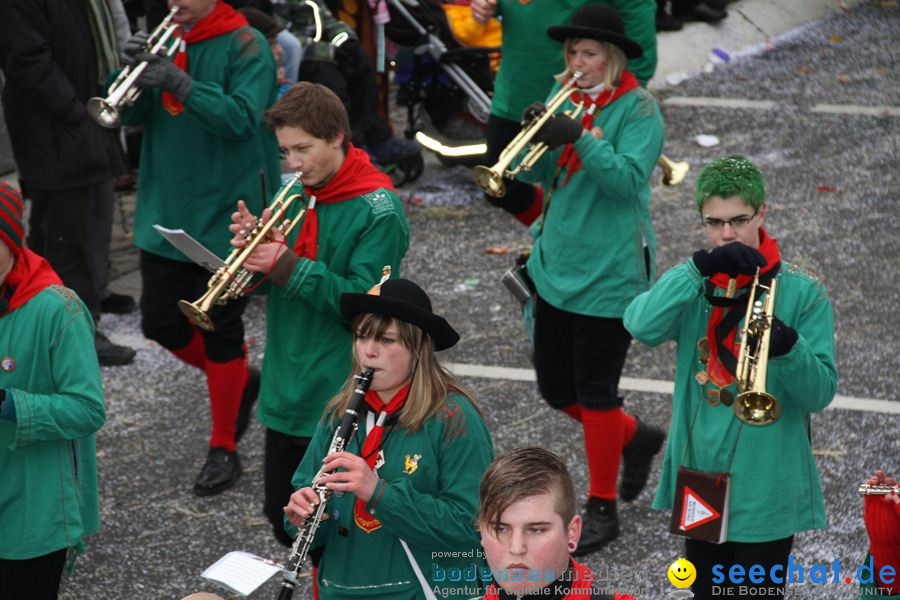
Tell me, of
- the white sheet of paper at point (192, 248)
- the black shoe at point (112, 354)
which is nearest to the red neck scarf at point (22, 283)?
the white sheet of paper at point (192, 248)

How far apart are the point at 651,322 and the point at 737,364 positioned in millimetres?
356

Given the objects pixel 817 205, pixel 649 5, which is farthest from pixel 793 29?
pixel 649 5

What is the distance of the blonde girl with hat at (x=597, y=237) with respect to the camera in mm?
5105

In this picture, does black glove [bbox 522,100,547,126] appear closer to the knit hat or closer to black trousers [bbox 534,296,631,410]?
black trousers [bbox 534,296,631,410]


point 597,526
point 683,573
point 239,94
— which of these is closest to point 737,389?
point 683,573

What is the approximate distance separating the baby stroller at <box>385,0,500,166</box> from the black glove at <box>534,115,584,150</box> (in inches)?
177

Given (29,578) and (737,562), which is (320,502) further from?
(737,562)

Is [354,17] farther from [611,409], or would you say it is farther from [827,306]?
[827,306]

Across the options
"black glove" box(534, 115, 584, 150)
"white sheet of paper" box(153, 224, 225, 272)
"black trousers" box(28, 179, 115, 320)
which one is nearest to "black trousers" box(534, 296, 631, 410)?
"black glove" box(534, 115, 584, 150)

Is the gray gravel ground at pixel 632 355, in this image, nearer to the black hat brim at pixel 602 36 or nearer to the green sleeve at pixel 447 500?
the green sleeve at pixel 447 500

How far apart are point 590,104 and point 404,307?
1907 millimetres

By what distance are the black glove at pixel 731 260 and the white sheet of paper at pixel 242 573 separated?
1.53m

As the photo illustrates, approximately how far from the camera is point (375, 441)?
3.60m

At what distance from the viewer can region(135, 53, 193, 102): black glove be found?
546 centimetres
